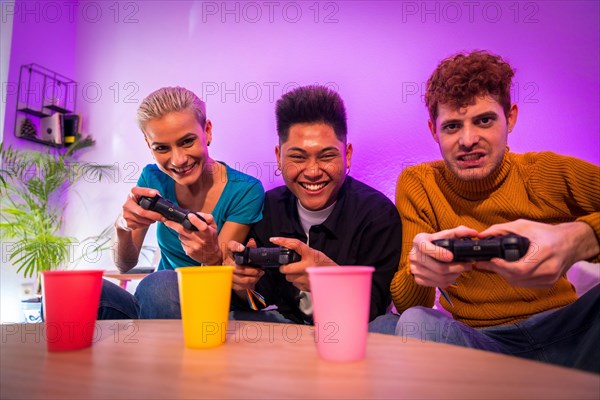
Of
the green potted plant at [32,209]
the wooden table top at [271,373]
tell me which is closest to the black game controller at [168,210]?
the wooden table top at [271,373]

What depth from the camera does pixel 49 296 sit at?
0.67 metres

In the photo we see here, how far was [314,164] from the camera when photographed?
1410 mm

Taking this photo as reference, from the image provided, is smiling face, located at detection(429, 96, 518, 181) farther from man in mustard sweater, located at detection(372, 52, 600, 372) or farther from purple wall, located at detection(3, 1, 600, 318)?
purple wall, located at detection(3, 1, 600, 318)

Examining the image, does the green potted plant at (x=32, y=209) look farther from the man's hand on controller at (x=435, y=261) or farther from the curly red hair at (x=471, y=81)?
the man's hand on controller at (x=435, y=261)

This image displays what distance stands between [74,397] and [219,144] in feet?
7.40

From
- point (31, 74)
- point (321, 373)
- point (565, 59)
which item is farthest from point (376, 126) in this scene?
point (31, 74)

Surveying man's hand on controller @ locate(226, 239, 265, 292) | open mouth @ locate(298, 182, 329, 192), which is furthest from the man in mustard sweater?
man's hand on controller @ locate(226, 239, 265, 292)

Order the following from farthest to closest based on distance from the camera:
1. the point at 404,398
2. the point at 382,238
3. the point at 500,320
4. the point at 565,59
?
1. the point at 565,59
2. the point at 382,238
3. the point at 500,320
4. the point at 404,398

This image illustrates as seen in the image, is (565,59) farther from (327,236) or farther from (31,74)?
(31,74)

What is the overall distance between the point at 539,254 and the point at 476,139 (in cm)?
44

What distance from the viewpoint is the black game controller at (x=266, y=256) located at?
978mm

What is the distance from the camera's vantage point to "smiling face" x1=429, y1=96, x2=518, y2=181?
1.17 m

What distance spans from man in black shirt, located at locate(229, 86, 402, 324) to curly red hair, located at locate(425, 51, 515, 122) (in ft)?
1.20

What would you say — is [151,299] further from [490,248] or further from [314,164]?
[490,248]
